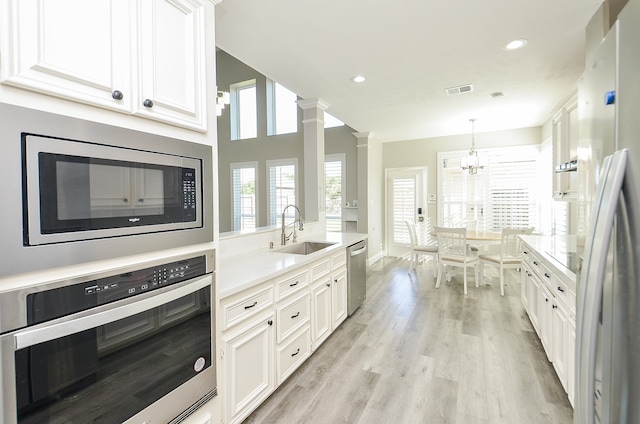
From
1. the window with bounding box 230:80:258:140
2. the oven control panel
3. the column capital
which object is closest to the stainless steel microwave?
the oven control panel

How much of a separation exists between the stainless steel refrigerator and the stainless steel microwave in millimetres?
1351

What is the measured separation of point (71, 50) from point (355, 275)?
306cm

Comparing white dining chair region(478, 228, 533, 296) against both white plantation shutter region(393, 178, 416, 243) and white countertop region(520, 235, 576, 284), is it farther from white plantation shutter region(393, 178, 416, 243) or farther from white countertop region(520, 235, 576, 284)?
white plantation shutter region(393, 178, 416, 243)

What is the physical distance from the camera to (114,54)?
102 centimetres

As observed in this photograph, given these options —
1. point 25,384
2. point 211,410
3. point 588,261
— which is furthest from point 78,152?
point 588,261

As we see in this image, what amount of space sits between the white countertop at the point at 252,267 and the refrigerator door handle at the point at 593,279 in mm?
1353

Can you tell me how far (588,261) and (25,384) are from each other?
149cm

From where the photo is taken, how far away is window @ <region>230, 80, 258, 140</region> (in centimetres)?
720

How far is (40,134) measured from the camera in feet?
2.73

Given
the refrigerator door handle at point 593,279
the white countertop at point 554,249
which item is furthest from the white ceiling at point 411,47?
the refrigerator door handle at point 593,279

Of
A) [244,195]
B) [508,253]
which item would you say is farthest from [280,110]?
[508,253]

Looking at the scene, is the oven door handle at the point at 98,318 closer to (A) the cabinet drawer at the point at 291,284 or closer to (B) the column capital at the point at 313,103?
(A) the cabinet drawer at the point at 291,284

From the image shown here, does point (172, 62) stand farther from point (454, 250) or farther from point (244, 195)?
point (244, 195)

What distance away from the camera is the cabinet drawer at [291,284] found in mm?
2043
